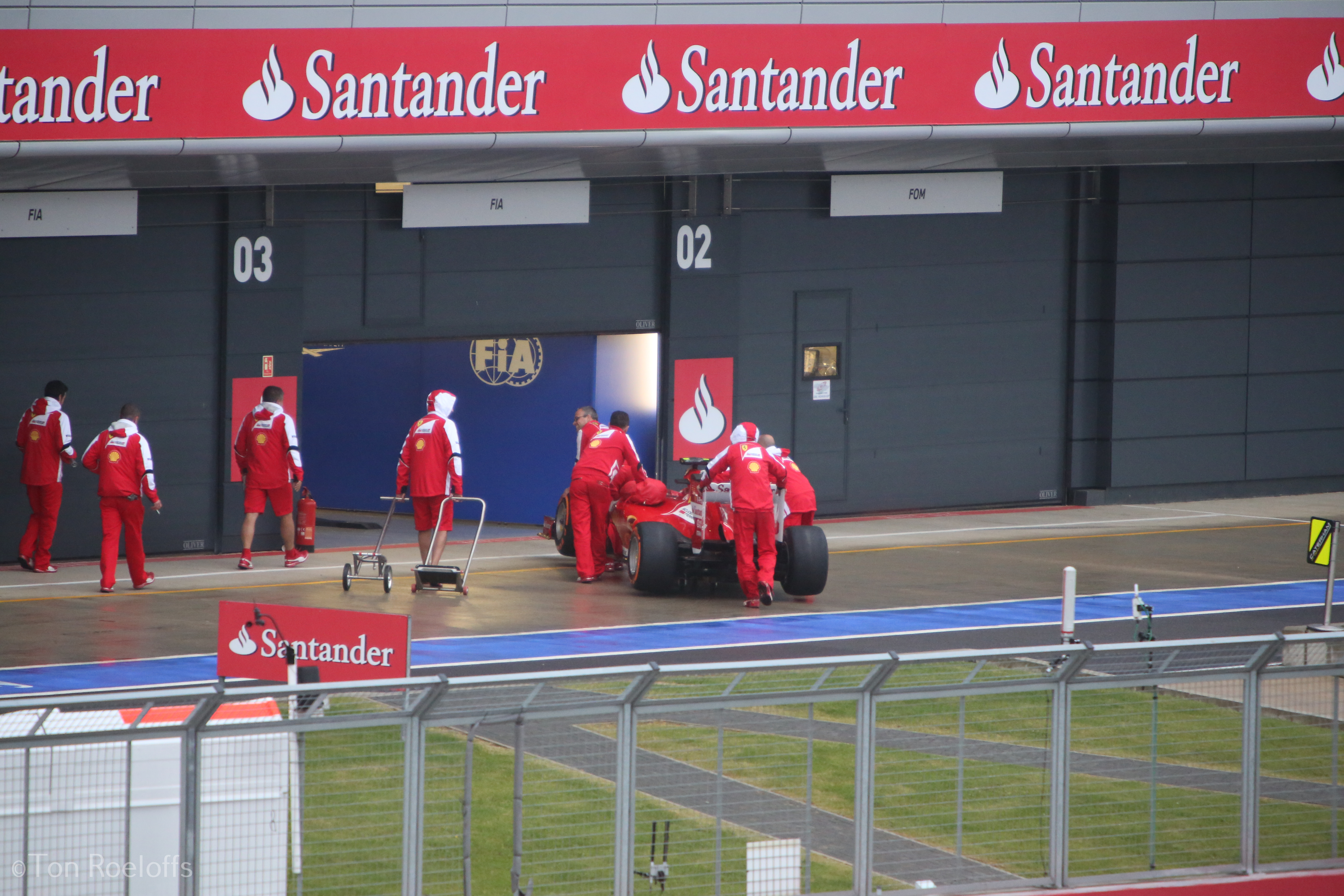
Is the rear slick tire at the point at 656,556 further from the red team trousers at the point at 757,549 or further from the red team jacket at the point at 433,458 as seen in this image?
the red team jacket at the point at 433,458

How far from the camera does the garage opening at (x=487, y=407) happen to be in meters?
21.4

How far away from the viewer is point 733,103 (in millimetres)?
18875

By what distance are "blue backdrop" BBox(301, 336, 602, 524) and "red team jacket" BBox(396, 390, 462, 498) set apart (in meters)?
3.63

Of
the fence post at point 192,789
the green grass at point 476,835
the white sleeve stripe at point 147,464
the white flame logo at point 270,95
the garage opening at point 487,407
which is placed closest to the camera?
the fence post at point 192,789

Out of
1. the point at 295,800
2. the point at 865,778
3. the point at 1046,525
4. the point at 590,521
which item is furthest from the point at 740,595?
the point at 295,800

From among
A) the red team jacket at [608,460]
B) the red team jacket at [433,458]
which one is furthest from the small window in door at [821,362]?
the red team jacket at [433,458]

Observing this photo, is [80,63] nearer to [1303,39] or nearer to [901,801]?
[901,801]

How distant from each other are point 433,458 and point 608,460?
173 centimetres

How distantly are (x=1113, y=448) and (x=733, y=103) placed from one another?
8567 mm

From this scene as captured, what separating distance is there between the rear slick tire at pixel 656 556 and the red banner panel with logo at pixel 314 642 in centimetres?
758

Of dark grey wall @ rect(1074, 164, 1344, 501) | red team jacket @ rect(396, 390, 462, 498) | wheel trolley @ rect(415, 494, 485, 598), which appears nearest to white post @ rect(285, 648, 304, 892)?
wheel trolley @ rect(415, 494, 485, 598)

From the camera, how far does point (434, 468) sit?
54.3 feet

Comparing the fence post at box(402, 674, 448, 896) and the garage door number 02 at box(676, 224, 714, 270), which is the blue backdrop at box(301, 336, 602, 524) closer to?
the garage door number 02 at box(676, 224, 714, 270)

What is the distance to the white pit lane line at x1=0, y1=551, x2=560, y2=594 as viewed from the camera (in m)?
16.6
